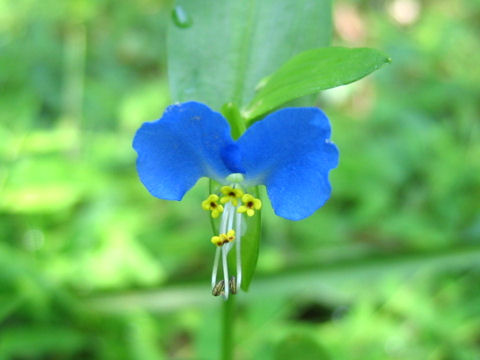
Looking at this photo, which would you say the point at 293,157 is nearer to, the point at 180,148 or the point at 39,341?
the point at 180,148

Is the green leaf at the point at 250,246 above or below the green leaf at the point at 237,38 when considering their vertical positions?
below

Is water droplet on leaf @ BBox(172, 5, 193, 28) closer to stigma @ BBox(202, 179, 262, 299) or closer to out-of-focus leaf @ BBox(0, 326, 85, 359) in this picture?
stigma @ BBox(202, 179, 262, 299)

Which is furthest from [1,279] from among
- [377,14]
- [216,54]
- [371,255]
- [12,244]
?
[377,14]

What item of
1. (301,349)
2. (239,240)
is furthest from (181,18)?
(301,349)

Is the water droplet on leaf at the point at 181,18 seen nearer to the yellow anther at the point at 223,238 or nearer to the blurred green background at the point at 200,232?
the blurred green background at the point at 200,232

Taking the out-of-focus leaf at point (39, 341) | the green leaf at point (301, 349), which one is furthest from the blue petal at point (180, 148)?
the out-of-focus leaf at point (39, 341)

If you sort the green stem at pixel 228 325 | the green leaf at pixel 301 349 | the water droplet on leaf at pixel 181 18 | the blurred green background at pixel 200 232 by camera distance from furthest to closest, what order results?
the blurred green background at pixel 200 232
the green leaf at pixel 301 349
the water droplet on leaf at pixel 181 18
the green stem at pixel 228 325

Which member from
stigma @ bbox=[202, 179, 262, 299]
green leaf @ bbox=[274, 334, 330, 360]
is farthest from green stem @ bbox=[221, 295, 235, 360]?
green leaf @ bbox=[274, 334, 330, 360]
